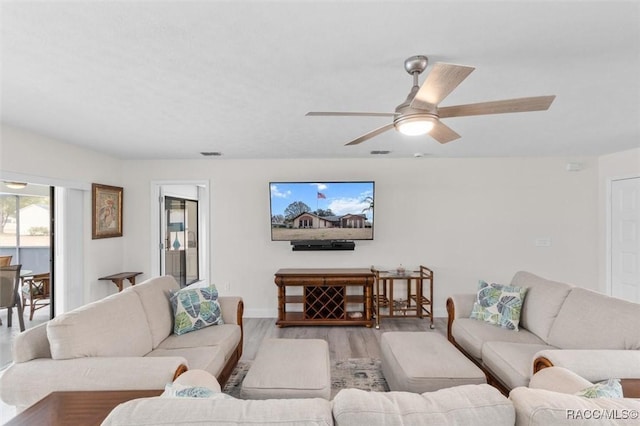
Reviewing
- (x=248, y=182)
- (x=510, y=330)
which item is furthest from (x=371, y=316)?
(x=248, y=182)

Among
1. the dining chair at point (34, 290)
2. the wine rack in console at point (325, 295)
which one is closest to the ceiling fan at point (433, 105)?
the wine rack in console at point (325, 295)

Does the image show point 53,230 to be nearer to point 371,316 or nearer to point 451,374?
point 371,316

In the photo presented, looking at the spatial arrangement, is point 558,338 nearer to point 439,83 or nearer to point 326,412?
point 439,83

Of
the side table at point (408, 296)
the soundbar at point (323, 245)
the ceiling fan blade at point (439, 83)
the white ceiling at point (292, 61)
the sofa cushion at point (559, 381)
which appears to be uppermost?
the white ceiling at point (292, 61)

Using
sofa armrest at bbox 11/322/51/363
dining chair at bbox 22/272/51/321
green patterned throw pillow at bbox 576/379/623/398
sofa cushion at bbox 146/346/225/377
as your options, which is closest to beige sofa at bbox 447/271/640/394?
green patterned throw pillow at bbox 576/379/623/398

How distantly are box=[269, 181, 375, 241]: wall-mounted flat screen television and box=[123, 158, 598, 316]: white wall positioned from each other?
268 mm

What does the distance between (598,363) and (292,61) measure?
2.45m

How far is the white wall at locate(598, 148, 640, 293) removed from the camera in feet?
13.9

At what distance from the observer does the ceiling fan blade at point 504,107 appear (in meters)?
1.55

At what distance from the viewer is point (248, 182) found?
4625 millimetres

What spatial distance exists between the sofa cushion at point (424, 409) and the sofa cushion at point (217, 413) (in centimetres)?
7

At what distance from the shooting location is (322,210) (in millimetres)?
4410

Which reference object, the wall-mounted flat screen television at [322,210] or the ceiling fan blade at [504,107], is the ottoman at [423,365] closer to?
the ceiling fan blade at [504,107]

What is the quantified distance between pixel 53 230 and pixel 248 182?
244cm
